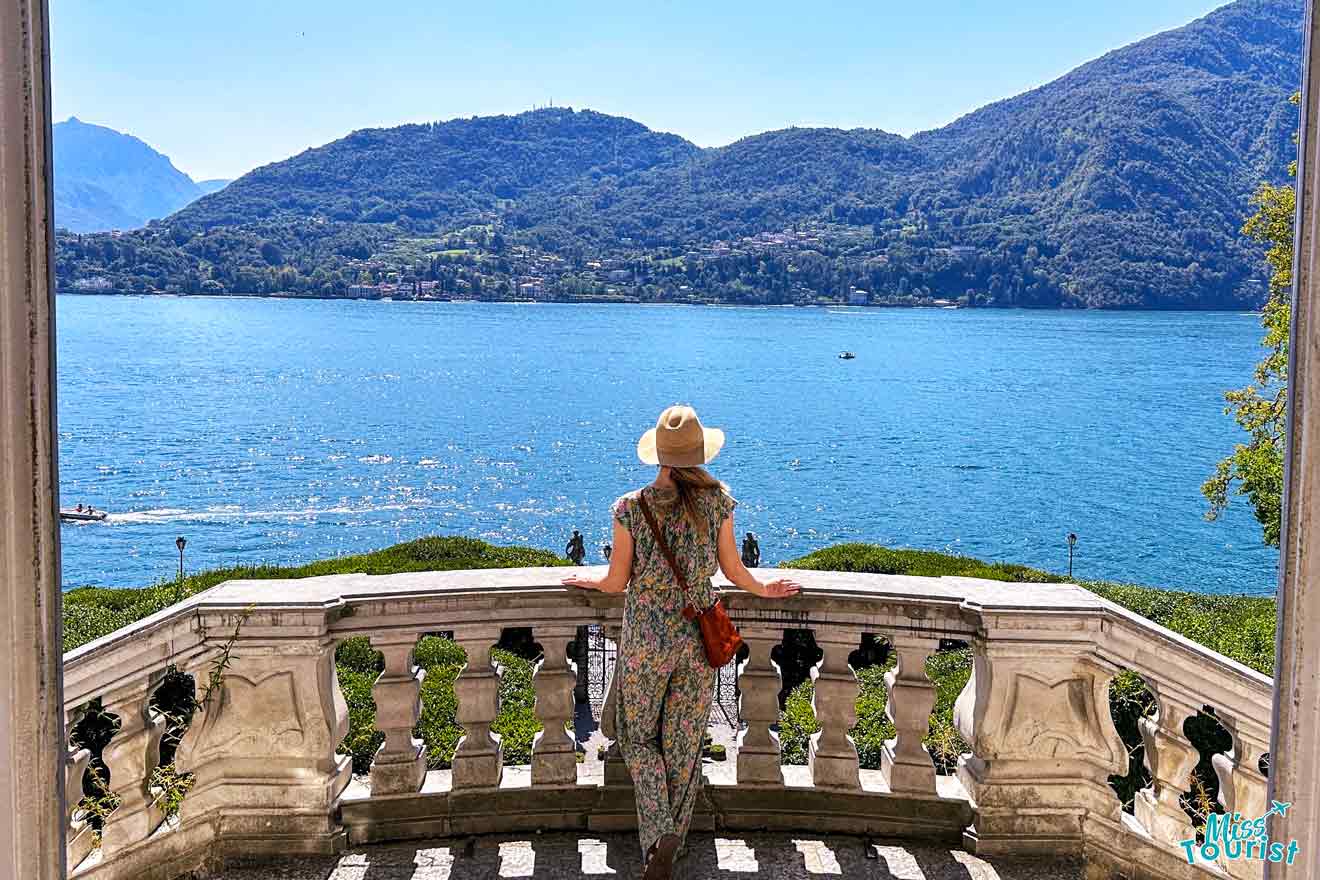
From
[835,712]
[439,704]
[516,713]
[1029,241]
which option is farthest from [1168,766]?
[1029,241]

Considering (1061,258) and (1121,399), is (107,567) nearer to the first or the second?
(1121,399)

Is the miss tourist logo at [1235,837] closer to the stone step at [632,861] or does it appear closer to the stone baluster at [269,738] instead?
the stone step at [632,861]

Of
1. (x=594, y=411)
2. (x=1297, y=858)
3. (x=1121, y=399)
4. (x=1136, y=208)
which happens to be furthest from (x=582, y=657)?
(x=1136, y=208)

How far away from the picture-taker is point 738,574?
141 inches

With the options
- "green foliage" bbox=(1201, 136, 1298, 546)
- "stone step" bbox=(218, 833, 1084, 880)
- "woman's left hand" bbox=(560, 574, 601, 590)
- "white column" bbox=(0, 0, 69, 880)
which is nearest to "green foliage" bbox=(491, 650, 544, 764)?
"stone step" bbox=(218, 833, 1084, 880)

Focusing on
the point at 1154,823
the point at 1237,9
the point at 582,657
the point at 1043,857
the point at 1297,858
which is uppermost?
the point at 1237,9

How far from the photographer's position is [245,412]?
87.3 m

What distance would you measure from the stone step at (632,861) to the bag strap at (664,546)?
3.35 ft

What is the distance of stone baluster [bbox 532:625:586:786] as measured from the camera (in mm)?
3910

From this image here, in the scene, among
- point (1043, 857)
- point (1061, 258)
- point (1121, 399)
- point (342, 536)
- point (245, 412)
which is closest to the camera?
point (1043, 857)

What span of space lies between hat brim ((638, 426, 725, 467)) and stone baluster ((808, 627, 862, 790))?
2.77 ft

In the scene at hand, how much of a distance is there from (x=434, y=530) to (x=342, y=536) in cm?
439

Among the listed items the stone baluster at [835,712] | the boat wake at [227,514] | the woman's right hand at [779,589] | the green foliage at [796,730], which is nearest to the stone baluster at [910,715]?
the stone baluster at [835,712]

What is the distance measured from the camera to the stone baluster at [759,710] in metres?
3.93
